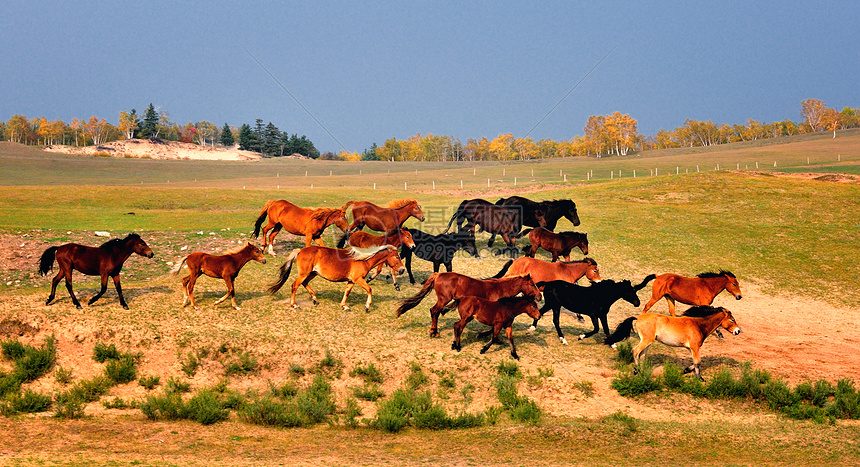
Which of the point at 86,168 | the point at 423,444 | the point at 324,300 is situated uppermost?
the point at 86,168

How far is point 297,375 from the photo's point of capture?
36.3 feet

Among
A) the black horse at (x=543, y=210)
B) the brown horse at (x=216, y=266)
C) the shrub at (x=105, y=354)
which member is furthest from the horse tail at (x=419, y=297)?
the black horse at (x=543, y=210)

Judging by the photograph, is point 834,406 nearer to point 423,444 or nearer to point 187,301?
point 423,444

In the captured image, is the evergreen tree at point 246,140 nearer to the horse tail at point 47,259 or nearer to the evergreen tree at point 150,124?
the evergreen tree at point 150,124

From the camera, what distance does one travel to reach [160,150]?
12350cm

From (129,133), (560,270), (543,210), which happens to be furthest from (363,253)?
(129,133)

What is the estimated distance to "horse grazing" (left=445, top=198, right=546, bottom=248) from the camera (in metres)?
20.8

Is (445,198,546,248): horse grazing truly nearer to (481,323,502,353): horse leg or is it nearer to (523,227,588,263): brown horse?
(523,227,588,263): brown horse

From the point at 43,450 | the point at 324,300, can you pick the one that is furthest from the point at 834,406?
the point at 43,450

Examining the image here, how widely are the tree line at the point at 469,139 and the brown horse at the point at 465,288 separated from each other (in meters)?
117

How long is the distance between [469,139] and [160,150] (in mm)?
78960

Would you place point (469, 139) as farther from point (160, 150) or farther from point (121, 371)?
point (121, 371)

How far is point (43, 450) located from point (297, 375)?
4199mm

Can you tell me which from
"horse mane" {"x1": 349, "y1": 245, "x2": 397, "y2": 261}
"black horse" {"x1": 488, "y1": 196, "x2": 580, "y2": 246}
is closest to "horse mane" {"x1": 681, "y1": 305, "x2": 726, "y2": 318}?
"horse mane" {"x1": 349, "y1": 245, "x2": 397, "y2": 261}
